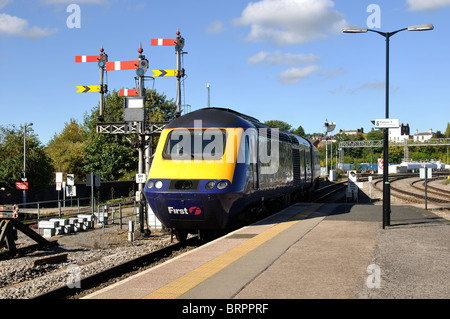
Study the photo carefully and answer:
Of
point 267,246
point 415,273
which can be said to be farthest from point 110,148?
point 415,273

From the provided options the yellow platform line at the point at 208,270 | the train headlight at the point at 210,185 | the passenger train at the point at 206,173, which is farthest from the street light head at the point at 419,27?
the train headlight at the point at 210,185

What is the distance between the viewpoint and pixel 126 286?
7246 mm

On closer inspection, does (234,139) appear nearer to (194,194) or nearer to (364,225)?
(194,194)

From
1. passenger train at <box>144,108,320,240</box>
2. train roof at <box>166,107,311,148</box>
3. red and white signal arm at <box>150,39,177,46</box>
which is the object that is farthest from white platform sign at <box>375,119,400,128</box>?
red and white signal arm at <box>150,39,177,46</box>

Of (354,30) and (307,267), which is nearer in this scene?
(307,267)

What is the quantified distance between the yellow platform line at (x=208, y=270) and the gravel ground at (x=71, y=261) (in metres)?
3.11

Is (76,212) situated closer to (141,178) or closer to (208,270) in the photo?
(141,178)

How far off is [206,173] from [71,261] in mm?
4401

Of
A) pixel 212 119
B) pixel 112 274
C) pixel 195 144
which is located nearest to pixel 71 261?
pixel 112 274

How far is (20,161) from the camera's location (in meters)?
40.8

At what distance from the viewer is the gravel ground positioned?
9.48 metres

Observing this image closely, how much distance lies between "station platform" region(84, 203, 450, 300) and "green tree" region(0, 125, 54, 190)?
1298 inches

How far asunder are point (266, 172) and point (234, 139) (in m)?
2.80

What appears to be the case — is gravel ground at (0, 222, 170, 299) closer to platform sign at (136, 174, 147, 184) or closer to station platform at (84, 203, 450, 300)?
platform sign at (136, 174, 147, 184)
